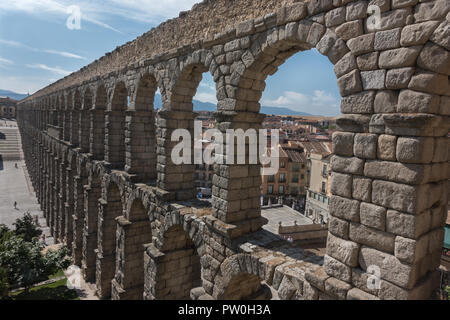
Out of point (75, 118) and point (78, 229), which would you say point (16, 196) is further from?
point (78, 229)

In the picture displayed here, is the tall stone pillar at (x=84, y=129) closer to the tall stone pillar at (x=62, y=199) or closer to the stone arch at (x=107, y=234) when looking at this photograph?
the stone arch at (x=107, y=234)

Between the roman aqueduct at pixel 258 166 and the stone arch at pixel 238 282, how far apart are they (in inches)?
1.3

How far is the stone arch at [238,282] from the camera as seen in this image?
7.07 m

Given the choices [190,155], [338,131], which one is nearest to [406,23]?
[338,131]

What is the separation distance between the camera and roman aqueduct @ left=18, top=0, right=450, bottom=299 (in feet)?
14.2

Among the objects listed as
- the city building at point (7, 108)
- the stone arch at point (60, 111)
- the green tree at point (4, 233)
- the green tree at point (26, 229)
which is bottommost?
the green tree at point (26, 229)

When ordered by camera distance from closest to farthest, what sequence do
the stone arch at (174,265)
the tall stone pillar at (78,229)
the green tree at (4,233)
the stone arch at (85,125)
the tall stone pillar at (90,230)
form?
the stone arch at (174,265) → the green tree at (4,233) → the tall stone pillar at (90,230) → the stone arch at (85,125) → the tall stone pillar at (78,229)

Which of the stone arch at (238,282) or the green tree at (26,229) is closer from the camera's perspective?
the stone arch at (238,282)

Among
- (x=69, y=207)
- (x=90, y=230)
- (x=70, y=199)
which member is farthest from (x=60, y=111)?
(x=90, y=230)

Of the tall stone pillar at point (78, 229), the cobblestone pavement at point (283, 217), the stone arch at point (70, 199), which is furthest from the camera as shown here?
the cobblestone pavement at point (283, 217)

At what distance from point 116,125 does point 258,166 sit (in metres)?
8.83

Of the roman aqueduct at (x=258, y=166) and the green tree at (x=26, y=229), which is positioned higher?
the roman aqueduct at (x=258, y=166)

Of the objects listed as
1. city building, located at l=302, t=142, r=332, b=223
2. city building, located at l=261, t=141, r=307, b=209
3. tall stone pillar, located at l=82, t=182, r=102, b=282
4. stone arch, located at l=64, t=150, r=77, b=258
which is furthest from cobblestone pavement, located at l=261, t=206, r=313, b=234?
stone arch, located at l=64, t=150, r=77, b=258

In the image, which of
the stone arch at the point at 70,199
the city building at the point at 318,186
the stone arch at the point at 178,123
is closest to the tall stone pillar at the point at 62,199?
the stone arch at the point at 70,199
